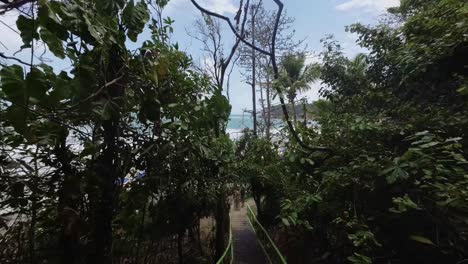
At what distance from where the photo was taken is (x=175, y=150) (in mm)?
3299

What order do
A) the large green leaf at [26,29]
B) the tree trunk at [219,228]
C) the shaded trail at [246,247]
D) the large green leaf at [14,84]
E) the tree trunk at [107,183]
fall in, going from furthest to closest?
the shaded trail at [246,247], the tree trunk at [219,228], the tree trunk at [107,183], the large green leaf at [26,29], the large green leaf at [14,84]

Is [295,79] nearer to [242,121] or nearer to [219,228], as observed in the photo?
[219,228]

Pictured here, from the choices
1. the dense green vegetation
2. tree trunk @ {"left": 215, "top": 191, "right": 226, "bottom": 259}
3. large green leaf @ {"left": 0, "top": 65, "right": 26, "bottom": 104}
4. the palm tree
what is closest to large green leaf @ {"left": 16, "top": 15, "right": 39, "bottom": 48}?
the dense green vegetation

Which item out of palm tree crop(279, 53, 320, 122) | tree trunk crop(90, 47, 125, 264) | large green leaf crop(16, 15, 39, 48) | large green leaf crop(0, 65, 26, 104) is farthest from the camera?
palm tree crop(279, 53, 320, 122)

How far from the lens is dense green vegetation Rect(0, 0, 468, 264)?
2125 millimetres

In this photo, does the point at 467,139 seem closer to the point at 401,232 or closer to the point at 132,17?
the point at 401,232

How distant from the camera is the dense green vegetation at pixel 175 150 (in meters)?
2.12

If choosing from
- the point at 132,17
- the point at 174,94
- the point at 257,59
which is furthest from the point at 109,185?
the point at 257,59

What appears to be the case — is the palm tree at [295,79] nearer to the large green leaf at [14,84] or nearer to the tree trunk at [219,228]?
the tree trunk at [219,228]

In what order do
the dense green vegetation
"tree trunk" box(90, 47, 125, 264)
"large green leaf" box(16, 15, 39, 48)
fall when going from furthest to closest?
"tree trunk" box(90, 47, 125, 264) → the dense green vegetation → "large green leaf" box(16, 15, 39, 48)

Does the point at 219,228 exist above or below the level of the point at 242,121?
below

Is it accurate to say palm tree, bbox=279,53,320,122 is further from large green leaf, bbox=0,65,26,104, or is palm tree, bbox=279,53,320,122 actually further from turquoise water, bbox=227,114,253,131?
turquoise water, bbox=227,114,253,131

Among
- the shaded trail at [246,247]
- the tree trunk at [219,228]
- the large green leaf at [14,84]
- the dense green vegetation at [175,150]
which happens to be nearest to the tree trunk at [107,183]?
the dense green vegetation at [175,150]

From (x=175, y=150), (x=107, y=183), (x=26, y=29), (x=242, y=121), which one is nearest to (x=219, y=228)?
(x=175, y=150)
